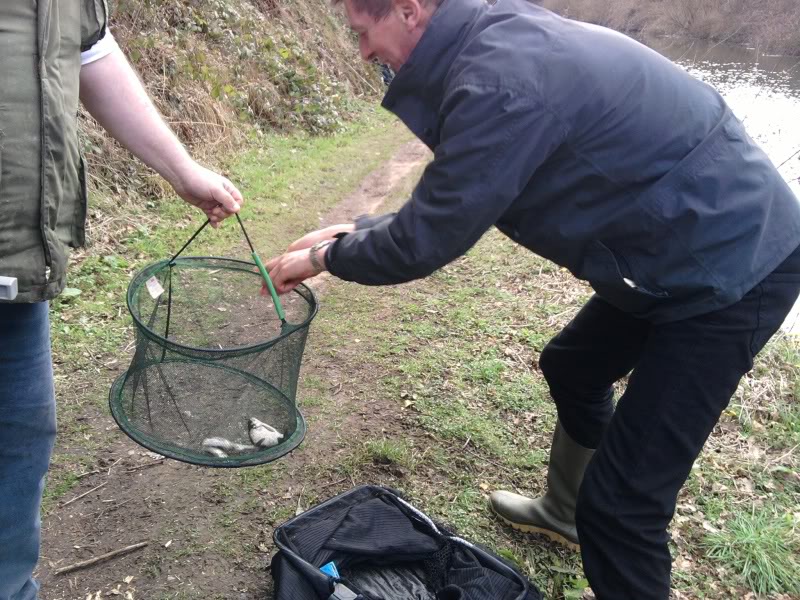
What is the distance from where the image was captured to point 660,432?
1.70 m

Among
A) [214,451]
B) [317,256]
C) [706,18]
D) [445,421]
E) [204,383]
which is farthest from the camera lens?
[706,18]

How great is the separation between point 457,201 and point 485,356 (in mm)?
2321

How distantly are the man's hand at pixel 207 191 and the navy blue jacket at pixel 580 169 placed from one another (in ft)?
1.74

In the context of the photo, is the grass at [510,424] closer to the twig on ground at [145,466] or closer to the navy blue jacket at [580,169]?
the twig on ground at [145,466]

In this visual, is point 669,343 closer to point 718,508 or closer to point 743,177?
point 743,177

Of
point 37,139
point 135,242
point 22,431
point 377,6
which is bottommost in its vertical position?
point 135,242

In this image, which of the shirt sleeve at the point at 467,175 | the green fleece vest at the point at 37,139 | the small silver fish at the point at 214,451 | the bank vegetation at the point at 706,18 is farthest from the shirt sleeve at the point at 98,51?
the bank vegetation at the point at 706,18

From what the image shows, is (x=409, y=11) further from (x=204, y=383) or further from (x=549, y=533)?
(x=549, y=533)

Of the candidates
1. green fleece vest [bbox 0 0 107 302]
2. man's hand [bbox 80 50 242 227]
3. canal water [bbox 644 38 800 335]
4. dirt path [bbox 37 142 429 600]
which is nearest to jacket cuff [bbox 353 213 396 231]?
man's hand [bbox 80 50 242 227]

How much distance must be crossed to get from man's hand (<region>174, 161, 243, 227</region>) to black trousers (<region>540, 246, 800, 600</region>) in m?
1.28

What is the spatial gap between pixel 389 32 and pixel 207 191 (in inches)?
30.0

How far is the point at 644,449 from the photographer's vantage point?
1712 mm

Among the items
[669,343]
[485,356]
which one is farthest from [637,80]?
[485,356]

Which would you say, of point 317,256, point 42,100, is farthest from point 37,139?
point 317,256
